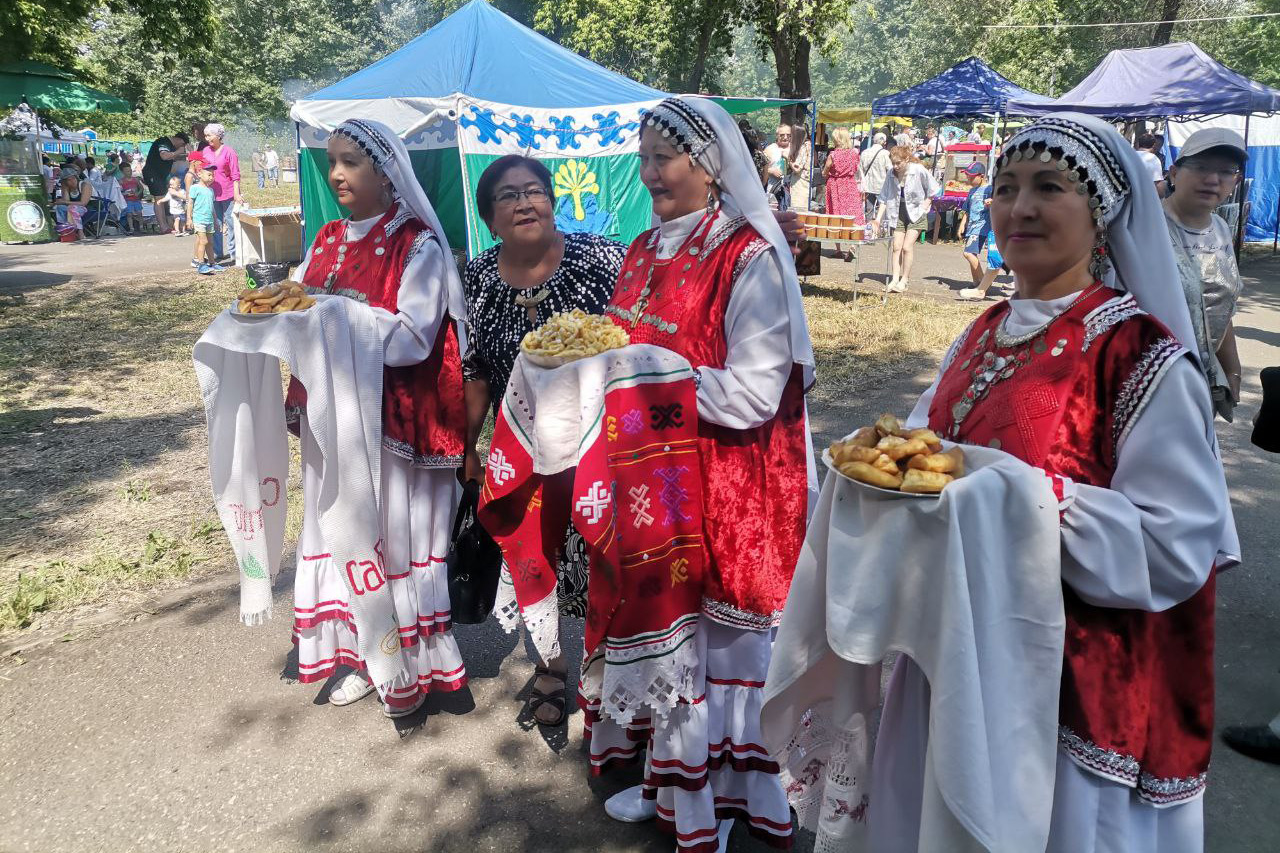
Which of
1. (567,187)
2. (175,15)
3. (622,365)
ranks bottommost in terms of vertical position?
(622,365)

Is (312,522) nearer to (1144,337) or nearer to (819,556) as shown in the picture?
(819,556)

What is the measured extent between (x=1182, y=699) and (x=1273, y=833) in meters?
1.77

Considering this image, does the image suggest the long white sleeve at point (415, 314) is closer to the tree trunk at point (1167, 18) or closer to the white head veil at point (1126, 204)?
the white head veil at point (1126, 204)

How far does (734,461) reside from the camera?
2451mm

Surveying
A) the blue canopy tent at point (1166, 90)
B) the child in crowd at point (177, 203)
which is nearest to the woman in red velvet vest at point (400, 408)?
the blue canopy tent at point (1166, 90)

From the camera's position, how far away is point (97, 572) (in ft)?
15.3

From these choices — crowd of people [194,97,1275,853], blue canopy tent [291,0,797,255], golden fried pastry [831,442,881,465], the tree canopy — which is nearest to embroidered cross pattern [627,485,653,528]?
crowd of people [194,97,1275,853]

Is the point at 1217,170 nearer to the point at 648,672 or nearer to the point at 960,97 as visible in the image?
the point at 648,672

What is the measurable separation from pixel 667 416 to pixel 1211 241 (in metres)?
3.22

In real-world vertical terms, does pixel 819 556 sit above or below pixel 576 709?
above

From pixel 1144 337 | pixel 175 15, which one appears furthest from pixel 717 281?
pixel 175 15

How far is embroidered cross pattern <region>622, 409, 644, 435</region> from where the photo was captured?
2305mm

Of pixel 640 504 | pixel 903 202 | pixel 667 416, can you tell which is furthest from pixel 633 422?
pixel 903 202

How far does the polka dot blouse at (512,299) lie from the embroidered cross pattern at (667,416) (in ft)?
2.69
